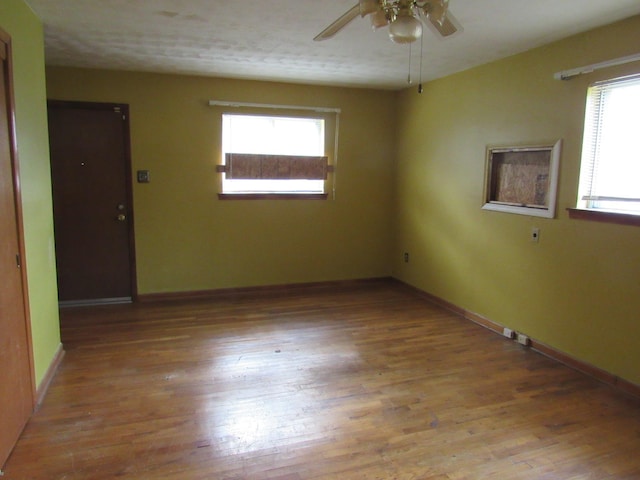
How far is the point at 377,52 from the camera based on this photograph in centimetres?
351

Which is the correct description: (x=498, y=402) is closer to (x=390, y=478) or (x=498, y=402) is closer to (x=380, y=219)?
(x=390, y=478)

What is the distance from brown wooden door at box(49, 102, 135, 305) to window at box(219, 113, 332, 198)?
105 centimetres

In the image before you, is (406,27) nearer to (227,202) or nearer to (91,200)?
(227,202)

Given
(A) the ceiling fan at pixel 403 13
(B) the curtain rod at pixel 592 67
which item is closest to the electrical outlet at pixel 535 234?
(B) the curtain rod at pixel 592 67

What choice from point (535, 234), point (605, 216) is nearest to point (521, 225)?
point (535, 234)

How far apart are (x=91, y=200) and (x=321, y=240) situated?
8.16 ft

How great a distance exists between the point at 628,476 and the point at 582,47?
104 inches

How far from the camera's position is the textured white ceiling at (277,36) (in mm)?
2578

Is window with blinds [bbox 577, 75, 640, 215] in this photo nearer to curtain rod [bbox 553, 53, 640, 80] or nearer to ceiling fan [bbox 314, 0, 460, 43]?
curtain rod [bbox 553, 53, 640, 80]

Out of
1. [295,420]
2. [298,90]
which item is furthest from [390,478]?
[298,90]

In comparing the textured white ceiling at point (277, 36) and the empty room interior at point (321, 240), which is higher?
the textured white ceiling at point (277, 36)

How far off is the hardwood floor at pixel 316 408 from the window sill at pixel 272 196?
143 centimetres

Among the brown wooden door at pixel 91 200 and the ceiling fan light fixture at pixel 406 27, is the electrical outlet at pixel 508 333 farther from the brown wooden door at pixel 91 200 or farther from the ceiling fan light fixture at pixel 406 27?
the brown wooden door at pixel 91 200

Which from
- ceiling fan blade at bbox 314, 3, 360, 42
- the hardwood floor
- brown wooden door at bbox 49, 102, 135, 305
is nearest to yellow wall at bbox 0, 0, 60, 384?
the hardwood floor
